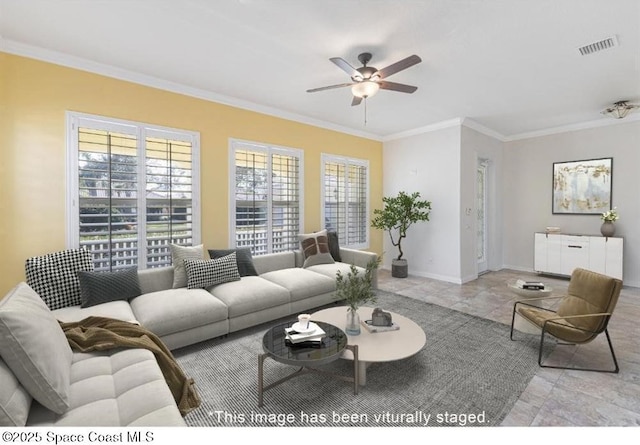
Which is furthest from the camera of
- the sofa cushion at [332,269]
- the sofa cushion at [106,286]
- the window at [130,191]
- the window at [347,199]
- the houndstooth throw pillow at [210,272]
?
the window at [347,199]

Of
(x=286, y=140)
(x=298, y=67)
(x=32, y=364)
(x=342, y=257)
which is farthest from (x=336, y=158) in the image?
(x=32, y=364)

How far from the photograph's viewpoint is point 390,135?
622 centimetres

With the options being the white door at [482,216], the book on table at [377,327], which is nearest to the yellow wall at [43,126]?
the book on table at [377,327]

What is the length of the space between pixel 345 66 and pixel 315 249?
2654mm

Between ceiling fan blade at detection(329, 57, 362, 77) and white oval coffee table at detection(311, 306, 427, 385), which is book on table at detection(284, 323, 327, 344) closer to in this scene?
white oval coffee table at detection(311, 306, 427, 385)

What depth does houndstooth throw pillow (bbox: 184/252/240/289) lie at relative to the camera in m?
3.21

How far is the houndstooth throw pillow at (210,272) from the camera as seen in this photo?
3.21 metres

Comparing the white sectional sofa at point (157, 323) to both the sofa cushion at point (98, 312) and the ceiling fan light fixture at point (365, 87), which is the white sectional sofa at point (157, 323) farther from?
the ceiling fan light fixture at point (365, 87)

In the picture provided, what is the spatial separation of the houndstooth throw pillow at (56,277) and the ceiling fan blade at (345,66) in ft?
9.83

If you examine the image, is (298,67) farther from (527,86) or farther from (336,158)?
(527,86)

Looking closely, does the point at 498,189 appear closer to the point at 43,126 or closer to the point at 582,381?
the point at 582,381

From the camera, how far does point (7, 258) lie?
109 inches

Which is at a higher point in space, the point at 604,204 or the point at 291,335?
the point at 604,204

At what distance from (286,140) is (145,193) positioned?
7.44 ft
